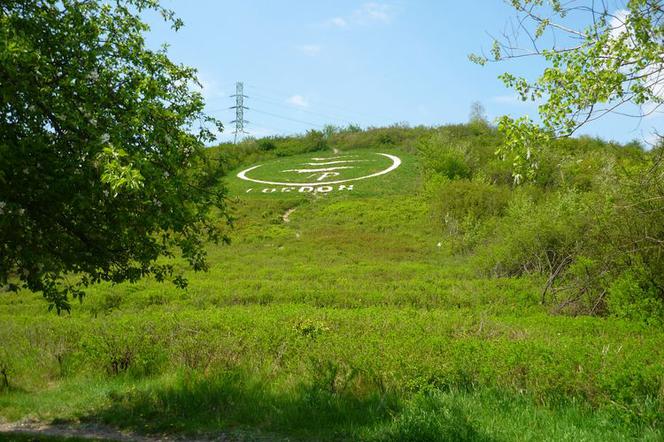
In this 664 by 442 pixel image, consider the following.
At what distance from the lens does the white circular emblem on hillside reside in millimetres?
76688

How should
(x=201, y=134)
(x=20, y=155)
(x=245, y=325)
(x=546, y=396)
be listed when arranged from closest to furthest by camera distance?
(x=20, y=155) → (x=546, y=396) → (x=201, y=134) → (x=245, y=325)

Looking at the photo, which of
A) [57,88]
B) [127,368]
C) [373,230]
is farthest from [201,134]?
[373,230]

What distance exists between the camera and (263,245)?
1923 inches

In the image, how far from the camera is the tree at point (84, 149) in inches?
256

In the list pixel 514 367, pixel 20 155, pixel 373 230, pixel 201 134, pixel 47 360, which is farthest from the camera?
pixel 373 230

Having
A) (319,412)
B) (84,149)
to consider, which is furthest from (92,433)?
(84,149)

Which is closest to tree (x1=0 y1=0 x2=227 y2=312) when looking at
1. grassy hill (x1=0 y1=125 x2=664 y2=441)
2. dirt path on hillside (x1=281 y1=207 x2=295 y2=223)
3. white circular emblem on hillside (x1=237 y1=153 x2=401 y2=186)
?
grassy hill (x1=0 y1=125 x2=664 y2=441)

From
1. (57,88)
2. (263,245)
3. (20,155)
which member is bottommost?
(263,245)

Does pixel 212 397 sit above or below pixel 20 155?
below

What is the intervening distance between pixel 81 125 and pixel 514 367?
6717 mm

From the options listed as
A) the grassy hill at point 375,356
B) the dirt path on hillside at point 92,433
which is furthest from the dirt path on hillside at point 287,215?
the dirt path on hillside at point 92,433

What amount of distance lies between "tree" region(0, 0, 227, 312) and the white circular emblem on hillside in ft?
219

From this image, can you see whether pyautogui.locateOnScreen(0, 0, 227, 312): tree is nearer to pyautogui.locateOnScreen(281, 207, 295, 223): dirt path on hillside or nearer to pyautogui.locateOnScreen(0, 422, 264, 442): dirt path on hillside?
pyautogui.locateOnScreen(0, 422, 264, 442): dirt path on hillside

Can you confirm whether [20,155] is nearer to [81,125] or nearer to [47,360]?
[81,125]
